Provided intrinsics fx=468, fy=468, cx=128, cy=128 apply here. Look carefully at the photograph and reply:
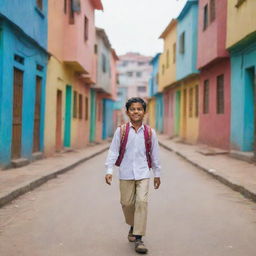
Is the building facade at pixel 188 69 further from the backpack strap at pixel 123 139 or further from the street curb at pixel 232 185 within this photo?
the backpack strap at pixel 123 139

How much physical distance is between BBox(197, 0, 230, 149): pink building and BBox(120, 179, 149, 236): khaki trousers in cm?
1316

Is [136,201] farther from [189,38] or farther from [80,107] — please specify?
[189,38]

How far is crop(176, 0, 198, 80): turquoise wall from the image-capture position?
23281 millimetres

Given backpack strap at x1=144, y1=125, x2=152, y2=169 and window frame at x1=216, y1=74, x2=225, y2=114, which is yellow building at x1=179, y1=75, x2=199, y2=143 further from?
backpack strap at x1=144, y1=125, x2=152, y2=169

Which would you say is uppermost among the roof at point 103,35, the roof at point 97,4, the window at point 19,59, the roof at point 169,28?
the roof at point 169,28

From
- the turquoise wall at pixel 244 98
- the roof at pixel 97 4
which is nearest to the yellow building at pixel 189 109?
the roof at pixel 97 4

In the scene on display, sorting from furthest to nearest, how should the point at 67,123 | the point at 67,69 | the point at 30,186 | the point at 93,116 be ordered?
the point at 93,116, the point at 67,123, the point at 67,69, the point at 30,186

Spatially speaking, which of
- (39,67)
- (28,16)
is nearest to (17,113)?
(28,16)

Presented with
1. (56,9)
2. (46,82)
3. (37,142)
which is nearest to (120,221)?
(37,142)

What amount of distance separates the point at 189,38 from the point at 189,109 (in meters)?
4.57

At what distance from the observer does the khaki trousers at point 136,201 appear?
469cm

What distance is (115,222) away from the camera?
234 inches

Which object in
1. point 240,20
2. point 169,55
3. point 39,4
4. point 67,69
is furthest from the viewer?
point 169,55

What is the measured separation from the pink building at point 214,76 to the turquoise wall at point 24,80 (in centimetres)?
660
